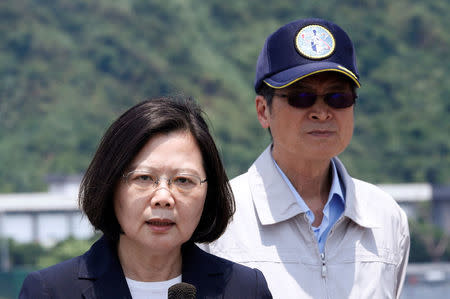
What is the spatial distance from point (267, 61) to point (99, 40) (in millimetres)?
64199

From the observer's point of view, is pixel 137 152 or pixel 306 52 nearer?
pixel 137 152

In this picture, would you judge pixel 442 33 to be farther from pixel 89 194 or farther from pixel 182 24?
pixel 89 194

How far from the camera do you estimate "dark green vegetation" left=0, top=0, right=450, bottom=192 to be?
5819 centimetres

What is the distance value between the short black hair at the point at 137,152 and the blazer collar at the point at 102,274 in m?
0.05

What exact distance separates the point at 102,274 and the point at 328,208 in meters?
0.93

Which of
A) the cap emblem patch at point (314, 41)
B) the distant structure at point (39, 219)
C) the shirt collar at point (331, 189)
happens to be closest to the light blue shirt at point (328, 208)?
the shirt collar at point (331, 189)

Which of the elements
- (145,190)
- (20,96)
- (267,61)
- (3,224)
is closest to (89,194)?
(145,190)

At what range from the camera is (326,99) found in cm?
259

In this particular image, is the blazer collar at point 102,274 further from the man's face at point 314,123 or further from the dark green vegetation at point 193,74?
the dark green vegetation at point 193,74

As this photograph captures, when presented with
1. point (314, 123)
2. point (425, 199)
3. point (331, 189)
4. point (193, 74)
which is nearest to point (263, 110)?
point (314, 123)

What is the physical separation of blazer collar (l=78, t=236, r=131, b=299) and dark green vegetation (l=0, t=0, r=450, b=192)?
179 feet

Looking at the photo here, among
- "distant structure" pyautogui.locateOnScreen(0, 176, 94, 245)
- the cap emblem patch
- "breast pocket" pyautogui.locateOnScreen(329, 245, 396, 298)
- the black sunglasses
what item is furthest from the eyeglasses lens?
"distant structure" pyautogui.locateOnScreen(0, 176, 94, 245)

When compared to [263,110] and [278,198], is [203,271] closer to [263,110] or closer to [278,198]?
[278,198]

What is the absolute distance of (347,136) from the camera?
8.70 ft
